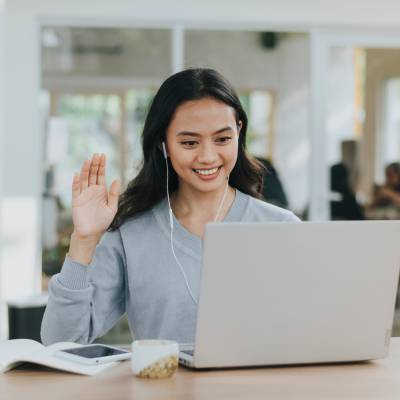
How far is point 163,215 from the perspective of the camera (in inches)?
101

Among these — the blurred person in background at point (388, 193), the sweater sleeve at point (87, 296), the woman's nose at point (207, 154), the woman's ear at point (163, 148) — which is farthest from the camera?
the blurred person in background at point (388, 193)

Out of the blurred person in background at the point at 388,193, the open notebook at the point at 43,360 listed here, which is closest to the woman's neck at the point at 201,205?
the open notebook at the point at 43,360

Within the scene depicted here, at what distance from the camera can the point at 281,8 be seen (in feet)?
19.4

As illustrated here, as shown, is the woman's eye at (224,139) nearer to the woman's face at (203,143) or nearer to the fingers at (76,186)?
the woman's face at (203,143)

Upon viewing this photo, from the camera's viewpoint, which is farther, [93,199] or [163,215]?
[163,215]

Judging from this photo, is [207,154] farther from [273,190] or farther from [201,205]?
[273,190]

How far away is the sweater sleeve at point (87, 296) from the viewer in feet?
7.43

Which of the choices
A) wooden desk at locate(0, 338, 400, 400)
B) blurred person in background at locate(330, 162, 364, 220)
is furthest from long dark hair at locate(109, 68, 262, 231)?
blurred person in background at locate(330, 162, 364, 220)

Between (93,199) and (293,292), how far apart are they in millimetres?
671

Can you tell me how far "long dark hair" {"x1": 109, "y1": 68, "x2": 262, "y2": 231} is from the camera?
2508mm

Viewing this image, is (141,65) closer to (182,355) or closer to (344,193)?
(344,193)

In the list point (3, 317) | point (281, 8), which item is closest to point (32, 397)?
point (3, 317)

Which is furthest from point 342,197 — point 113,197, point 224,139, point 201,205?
point 113,197

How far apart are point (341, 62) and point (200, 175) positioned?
3889 millimetres
